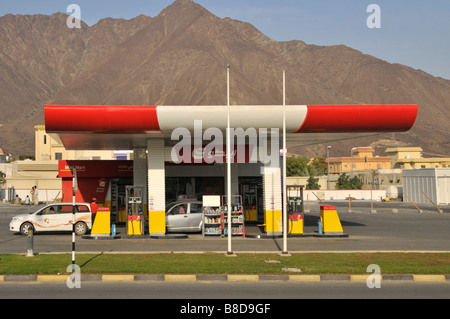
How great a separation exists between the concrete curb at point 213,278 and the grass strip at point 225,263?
0.88 ft

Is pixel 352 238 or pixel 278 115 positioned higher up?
pixel 278 115

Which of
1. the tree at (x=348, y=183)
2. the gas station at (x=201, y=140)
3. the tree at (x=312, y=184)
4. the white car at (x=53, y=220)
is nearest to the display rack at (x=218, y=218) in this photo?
the gas station at (x=201, y=140)

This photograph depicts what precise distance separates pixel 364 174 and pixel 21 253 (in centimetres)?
8784

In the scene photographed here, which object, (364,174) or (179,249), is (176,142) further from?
(364,174)

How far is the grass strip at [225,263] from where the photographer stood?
1453 cm

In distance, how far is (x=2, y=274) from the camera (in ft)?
46.0

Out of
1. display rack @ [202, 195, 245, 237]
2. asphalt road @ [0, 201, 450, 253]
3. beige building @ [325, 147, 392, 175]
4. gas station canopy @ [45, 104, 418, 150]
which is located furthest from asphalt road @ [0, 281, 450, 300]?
beige building @ [325, 147, 392, 175]

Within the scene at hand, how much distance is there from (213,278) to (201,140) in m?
12.0

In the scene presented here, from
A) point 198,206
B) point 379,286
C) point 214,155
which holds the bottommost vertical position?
point 379,286

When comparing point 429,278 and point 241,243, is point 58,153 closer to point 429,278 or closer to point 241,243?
point 241,243

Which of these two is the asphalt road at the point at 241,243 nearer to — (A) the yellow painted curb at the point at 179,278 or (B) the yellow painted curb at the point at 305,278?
(B) the yellow painted curb at the point at 305,278

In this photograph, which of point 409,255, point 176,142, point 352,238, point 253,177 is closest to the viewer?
point 409,255
